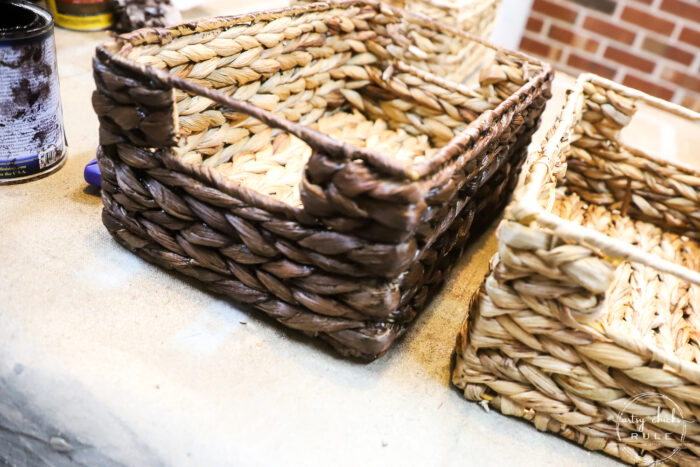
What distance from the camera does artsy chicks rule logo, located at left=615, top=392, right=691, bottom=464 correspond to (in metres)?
0.54

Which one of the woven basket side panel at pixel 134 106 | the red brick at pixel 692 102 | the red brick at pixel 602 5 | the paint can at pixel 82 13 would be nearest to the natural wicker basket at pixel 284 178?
the woven basket side panel at pixel 134 106

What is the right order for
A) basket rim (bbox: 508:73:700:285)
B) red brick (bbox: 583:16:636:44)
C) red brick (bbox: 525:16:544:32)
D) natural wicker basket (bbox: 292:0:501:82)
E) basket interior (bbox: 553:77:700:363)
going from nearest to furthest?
basket rim (bbox: 508:73:700:285) → basket interior (bbox: 553:77:700:363) → natural wicker basket (bbox: 292:0:501:82) → red brick (bbox: 583:16:636:44) → red brick (bbox: 525:16:544:32)

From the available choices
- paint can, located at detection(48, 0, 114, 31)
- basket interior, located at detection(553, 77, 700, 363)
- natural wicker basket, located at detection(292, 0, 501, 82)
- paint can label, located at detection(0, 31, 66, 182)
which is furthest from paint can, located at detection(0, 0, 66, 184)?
basket interior, located at detection(553, 77, 700, 363)

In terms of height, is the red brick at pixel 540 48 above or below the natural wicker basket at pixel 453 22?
below

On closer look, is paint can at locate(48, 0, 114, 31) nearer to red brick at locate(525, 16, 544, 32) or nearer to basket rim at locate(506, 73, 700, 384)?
basket rim at locate(506, 73, 700, 384)

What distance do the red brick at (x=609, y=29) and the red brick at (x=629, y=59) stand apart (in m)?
0.03

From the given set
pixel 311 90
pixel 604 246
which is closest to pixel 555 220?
pixel 604 246

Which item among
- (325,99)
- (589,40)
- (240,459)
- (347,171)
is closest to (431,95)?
(325,99)

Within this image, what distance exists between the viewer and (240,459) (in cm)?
53

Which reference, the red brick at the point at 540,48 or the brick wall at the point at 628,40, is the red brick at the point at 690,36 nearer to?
the brick wall at the point at 628,40

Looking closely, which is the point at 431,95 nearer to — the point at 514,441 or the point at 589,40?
the point at 514,441

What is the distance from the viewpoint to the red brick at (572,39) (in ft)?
5.50

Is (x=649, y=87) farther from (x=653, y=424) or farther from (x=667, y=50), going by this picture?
(x=653, y=424)

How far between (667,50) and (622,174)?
894 millimetres
